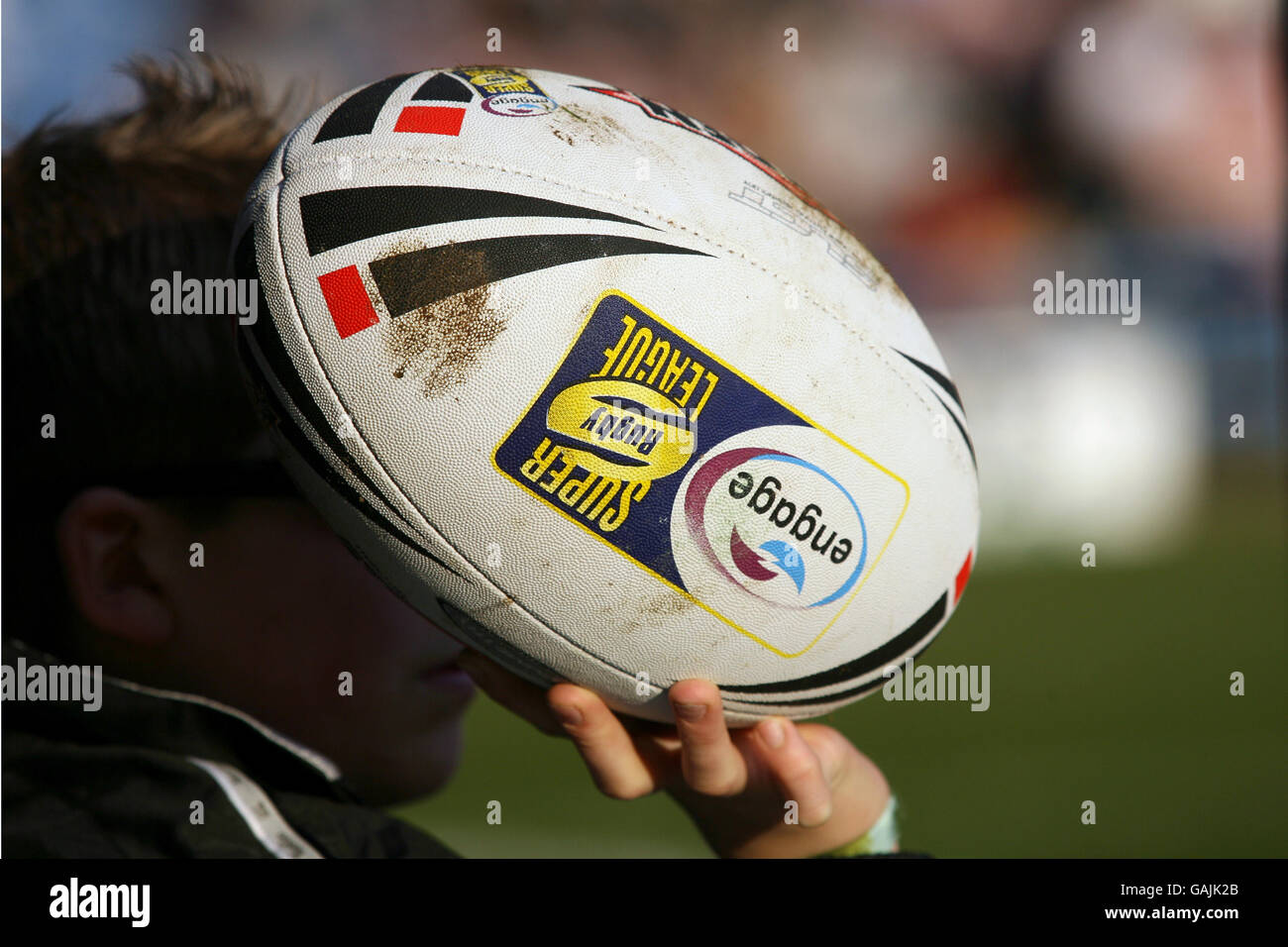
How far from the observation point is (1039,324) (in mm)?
7734

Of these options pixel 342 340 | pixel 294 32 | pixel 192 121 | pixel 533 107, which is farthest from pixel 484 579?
pixel 294 32

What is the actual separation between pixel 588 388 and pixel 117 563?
0.82 m

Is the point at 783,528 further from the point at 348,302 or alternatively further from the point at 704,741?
the point at 348,302

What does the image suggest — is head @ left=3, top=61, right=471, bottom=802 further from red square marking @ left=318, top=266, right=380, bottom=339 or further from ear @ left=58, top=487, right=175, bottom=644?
red square marking @ left=318, top=266, right=380, bottom=339

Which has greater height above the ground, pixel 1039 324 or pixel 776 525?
pixel 1039 324

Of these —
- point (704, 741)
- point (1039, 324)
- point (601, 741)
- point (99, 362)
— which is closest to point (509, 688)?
point (601, 741)

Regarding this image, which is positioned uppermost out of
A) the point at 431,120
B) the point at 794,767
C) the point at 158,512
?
the point at 431,120

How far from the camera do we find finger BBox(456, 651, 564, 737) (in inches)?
62.1

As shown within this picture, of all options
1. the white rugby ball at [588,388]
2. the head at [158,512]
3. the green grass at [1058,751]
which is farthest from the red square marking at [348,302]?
the green grass at [1058,751]

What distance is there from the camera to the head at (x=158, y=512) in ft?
5.36

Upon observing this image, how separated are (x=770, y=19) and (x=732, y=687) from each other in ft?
32.5

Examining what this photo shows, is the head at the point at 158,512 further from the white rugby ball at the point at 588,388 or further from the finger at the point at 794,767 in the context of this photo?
the finger at the point at 794,767

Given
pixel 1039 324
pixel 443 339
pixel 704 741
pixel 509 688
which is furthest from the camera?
pixel 1039 324

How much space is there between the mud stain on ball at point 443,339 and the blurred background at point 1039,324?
8.59 feet
